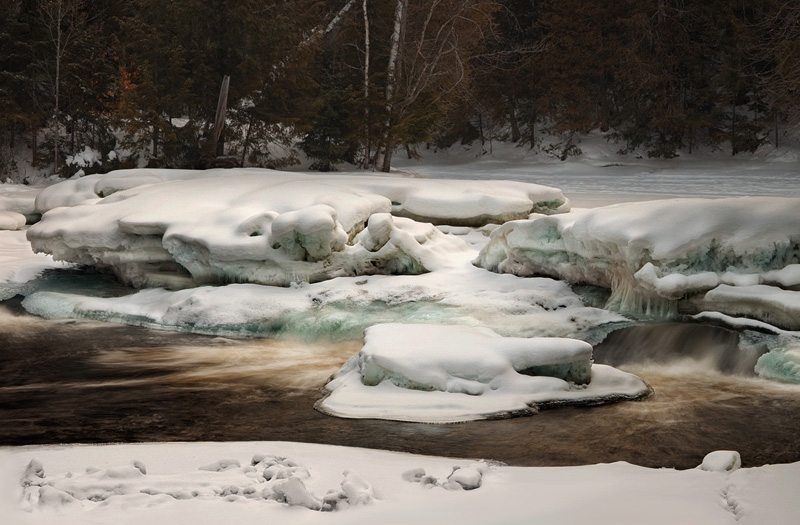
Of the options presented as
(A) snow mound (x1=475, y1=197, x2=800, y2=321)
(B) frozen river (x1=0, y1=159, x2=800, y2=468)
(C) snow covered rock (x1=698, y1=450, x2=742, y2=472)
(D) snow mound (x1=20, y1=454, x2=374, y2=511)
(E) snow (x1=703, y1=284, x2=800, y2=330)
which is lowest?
(B) frozen river (x1=0, y1=159, x2=800, y2=468)

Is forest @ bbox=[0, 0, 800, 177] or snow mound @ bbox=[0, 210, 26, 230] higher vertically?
forest @ bbox=[0, 0, 800, 177]

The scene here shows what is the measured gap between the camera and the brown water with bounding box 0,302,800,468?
5.38 m

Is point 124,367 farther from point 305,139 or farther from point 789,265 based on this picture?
point 305,139

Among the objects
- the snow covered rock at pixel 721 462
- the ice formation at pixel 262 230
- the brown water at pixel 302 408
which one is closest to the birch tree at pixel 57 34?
the ice formation at pixel 262 230

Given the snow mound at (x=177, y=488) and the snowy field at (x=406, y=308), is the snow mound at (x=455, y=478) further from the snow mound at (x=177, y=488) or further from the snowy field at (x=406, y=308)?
the snow mound at (x=177, y=488)

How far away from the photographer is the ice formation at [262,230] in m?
9.81

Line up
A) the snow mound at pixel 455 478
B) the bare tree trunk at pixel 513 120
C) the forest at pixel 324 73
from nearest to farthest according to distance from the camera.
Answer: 1. the snow mound at pixel 455 478
2. the forest at pixel 324 73
3. the bare tree trunk at pixel 513 120

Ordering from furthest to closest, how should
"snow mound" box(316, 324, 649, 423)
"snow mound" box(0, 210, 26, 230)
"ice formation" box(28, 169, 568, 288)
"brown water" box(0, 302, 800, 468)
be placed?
1. "snow mound" box(0, 210, 26, 230)
2. "ice formation" box(28, 169, 568, 288)
3. "snow mound" box(316, 324, 649, 423)
4. "brown water" box(0, 302, 800, 468)

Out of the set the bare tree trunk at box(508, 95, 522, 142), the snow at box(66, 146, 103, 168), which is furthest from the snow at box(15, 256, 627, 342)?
the bare tree trunk at box(508, 95, 522, 142)

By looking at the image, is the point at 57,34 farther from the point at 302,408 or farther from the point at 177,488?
the point at 177,488

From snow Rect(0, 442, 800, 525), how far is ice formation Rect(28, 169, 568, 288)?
5147mm

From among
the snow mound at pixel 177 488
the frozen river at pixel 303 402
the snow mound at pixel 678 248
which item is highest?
the snow mound at pixel 678 248

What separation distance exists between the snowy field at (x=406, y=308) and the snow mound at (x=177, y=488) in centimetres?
1

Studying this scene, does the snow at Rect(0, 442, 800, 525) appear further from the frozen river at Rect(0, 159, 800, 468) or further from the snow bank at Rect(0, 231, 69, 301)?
the snow bank at Rect(0, 231, 69, 301)
